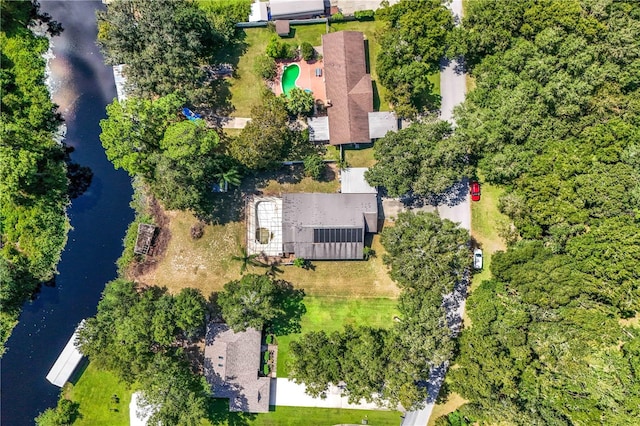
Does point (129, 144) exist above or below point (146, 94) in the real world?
below

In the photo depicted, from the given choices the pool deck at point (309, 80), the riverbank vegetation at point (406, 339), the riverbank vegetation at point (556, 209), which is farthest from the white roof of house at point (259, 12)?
the riverbank vegetation at point (406, 339)

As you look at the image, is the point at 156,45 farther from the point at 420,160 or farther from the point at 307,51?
the point at 420,160

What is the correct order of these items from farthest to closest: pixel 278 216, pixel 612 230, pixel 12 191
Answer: pixel 278 216
pixel 12 191
pixel 612 230

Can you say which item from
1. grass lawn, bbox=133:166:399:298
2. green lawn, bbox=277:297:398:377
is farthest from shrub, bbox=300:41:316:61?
green lawn, bbox=277:297:398:377

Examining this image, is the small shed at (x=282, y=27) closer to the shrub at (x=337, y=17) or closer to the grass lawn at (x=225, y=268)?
the shrub at (x=337, y=17)

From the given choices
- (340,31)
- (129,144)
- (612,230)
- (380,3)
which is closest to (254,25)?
(340,31)

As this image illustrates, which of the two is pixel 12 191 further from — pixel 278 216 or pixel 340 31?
pixel 340 31
